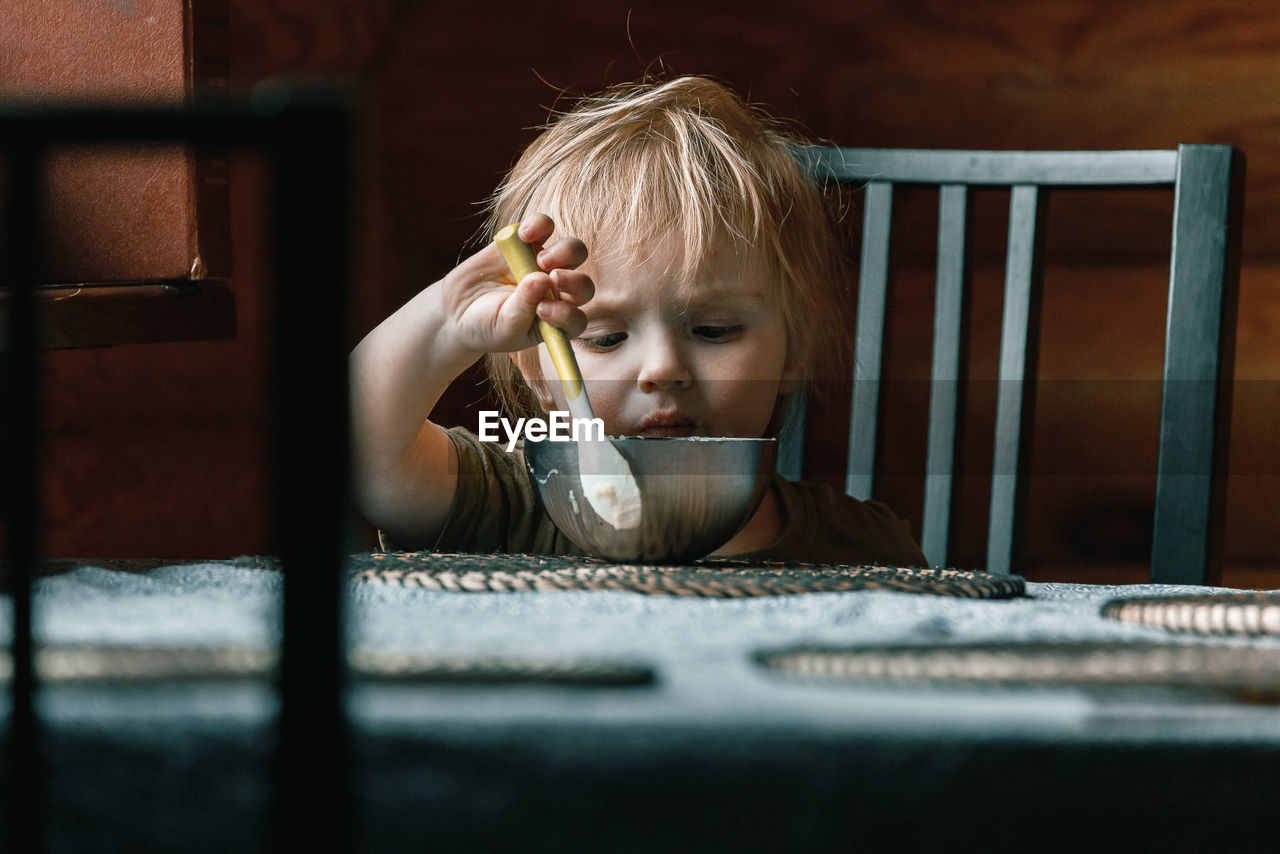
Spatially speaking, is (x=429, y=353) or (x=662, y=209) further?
(x=662, y=209)

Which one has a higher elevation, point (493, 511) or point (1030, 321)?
point (1030, 321)

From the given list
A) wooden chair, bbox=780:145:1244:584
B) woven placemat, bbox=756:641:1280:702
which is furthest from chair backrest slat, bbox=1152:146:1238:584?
woven placemat, bbox=756:641:1280:702

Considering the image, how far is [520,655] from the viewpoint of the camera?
0.79 feet

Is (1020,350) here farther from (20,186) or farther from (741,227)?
(20,186)

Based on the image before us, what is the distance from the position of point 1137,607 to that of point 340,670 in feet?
0.83

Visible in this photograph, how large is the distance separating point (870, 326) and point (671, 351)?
0.19 metres

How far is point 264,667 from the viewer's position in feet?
0.74

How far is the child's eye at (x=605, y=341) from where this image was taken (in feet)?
2.93

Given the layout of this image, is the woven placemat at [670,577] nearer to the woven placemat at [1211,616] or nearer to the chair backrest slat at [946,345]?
the woven placemat at [1211,616]

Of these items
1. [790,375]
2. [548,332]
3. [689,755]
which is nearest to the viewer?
[689,755]

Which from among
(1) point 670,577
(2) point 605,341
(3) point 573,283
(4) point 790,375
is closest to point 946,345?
(4) point 790,375

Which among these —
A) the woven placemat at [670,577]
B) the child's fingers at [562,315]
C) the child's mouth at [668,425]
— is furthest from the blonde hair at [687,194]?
the woven placemat at [670,577]

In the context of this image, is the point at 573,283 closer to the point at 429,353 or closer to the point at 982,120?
the point at 429,353

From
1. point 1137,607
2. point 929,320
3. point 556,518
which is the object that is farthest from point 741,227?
point 929,320
